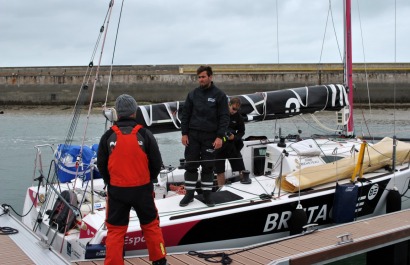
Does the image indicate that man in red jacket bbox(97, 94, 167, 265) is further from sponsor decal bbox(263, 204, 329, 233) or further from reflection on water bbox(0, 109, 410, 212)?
reflection on water bbox(0, 109, 410, 212)

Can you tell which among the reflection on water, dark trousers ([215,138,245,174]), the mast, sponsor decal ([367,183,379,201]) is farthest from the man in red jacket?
the mast

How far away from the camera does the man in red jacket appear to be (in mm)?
3686

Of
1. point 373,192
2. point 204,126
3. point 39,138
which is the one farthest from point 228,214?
point 39,138

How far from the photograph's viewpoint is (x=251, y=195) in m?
5.73

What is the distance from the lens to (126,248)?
4691 millimetres

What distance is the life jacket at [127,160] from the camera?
12.0 ft

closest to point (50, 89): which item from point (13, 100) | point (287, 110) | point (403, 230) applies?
point (13, 100)

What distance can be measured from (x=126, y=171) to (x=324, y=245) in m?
2.50

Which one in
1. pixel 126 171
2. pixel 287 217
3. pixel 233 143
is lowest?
pixel 287 217

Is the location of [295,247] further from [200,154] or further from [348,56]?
[348,56]

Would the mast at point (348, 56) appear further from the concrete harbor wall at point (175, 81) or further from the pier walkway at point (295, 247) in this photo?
the concrete harbor wall at point (175, 81)

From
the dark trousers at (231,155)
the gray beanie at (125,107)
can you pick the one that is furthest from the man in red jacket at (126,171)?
the dark trousers at (231,155)

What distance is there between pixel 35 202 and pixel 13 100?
4152cm

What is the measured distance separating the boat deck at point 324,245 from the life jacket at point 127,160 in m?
1.14
